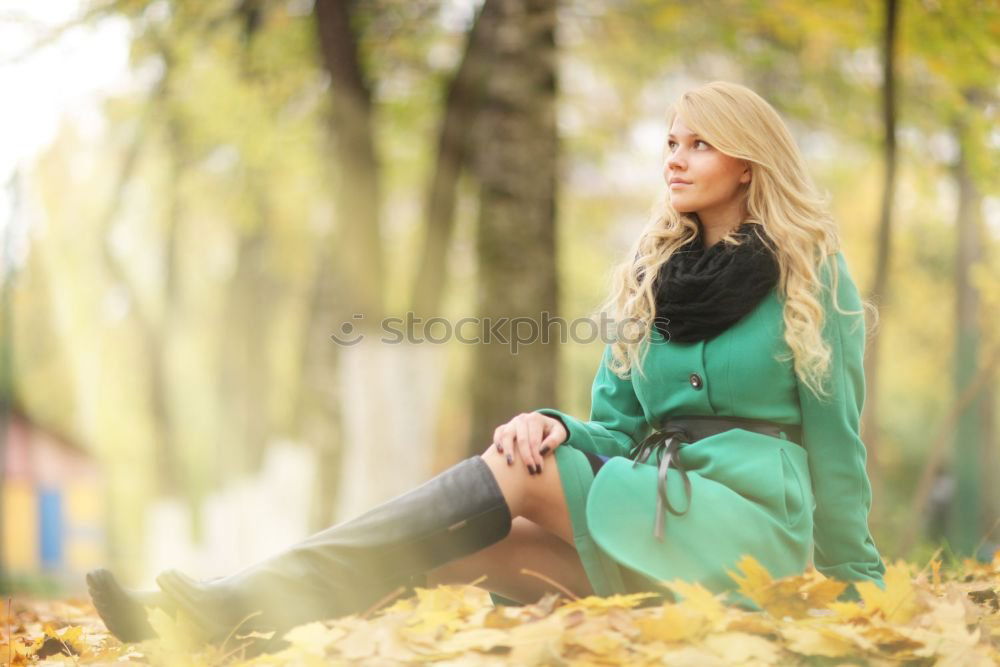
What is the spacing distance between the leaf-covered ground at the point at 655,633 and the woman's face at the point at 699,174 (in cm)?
93

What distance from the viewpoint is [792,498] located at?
244 cm

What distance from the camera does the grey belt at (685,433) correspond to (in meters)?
2.44

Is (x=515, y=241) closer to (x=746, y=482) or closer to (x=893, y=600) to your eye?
(x=746, y=482)

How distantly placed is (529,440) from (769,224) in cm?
81

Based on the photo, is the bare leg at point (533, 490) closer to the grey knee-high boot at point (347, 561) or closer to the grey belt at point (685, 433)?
the grey knee-high boot at point (347, 561)

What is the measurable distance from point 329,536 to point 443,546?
0.27 metres

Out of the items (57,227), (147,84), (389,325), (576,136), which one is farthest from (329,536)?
(57,227)

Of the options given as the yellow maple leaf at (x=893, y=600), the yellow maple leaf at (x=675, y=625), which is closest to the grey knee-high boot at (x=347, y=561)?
the yellow maple leaf at (x=675, y=625)

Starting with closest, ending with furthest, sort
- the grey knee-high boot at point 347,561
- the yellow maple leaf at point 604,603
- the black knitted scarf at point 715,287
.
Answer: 1. the yellow maple leaf at point 604,603
2. the grey knee-high boot at point 347,561
3. the black knitted scarf at point 715,287

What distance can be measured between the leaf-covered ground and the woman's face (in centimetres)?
93

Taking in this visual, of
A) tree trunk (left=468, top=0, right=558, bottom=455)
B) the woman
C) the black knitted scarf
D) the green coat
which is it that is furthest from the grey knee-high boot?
tree trunk (left=468, top=0, right=558, bottom=455)

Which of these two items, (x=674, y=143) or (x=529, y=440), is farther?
(x=674, y=143)

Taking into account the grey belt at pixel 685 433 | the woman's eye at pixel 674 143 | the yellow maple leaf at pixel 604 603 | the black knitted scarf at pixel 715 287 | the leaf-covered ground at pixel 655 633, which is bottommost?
the leaf-covered ground at pixel 655 633

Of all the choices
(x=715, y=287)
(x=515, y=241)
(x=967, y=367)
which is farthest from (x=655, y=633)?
(x=967, y=367)
